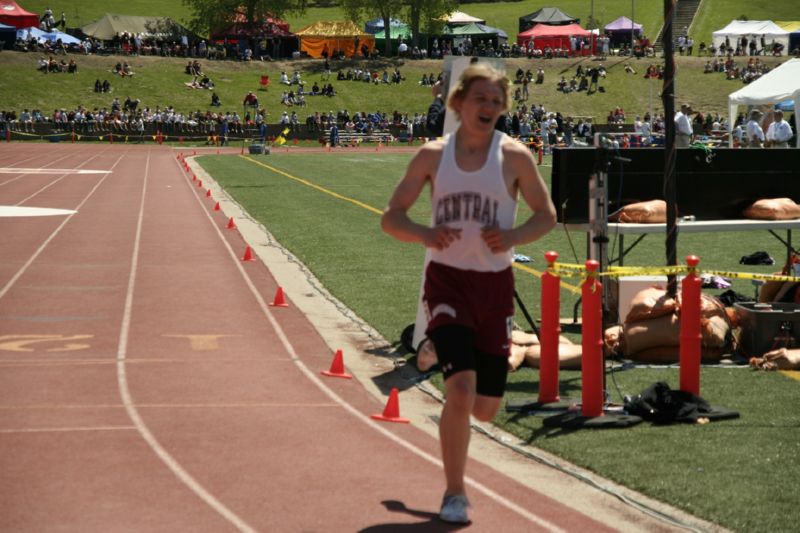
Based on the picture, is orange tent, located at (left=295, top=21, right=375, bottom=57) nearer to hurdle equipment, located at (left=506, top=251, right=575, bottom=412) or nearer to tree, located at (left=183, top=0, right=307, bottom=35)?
tree, located at (left=183, top=0, right=307, bottom=35)

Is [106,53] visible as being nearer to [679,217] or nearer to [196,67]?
[196,67]

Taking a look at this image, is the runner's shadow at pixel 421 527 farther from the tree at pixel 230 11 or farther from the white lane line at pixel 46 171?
the tree at pixel 230 11

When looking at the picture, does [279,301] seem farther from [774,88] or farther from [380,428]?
[774,88]

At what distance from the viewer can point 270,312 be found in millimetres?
14531

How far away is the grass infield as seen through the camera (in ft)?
23.7

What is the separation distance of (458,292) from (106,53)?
88824 mm

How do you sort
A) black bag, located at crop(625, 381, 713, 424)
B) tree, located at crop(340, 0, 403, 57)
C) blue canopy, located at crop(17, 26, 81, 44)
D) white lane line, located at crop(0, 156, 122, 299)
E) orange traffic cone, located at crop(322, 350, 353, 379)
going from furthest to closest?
tree, located at crop(340, 0, 403, 57), blue canopy, located at crop(17, 26, 81, 44), white lane line, located at crop(0, 156, 122, 299), orange traffic cone, located at crop(322, 350, 353, 379), black bag, located at crop(625, 381, 713, 424)

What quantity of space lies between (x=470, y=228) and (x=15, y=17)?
90.5 m

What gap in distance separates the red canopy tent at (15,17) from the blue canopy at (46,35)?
54 cm

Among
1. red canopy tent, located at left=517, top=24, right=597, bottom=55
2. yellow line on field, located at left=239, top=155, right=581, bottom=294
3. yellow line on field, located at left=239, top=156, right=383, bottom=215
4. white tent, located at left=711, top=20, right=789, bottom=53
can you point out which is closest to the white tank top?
yellow line on field, located at left=239, top=155, right=581, bottom=294

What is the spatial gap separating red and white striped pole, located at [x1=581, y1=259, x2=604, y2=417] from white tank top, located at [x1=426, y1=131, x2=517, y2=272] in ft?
9.00

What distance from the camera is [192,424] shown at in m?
8.87

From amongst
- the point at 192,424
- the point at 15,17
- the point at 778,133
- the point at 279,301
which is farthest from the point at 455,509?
the point at 15,17

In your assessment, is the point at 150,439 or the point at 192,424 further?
the point at 192,424
